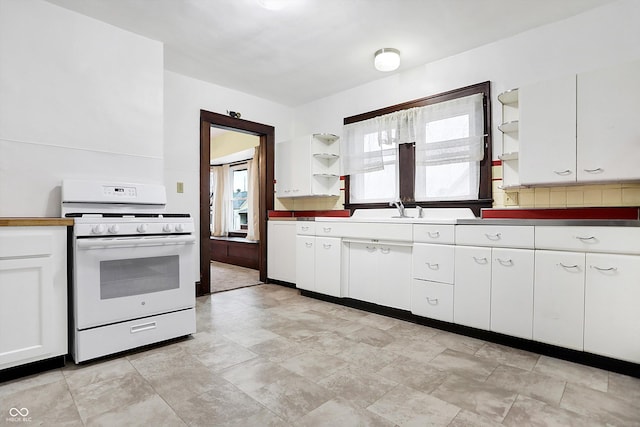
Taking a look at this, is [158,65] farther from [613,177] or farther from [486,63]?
[613,177]

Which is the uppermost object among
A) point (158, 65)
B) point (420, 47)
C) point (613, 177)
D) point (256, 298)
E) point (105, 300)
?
point (420, 47)

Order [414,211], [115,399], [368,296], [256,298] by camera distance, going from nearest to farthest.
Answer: [115,399], [368,296], [414,211], [256,298]

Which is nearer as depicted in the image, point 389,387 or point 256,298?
point 389,387

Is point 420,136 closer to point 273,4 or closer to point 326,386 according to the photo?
point 273,4

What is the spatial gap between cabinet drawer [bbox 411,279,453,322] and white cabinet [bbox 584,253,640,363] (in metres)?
0.83

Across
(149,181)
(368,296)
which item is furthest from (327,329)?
(149,181)

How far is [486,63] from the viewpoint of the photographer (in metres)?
2.99

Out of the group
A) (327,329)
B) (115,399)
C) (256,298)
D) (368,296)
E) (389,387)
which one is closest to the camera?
(115,399)

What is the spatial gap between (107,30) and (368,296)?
3188mm

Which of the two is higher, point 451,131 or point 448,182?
point 451,131

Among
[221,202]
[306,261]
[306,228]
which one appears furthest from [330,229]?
[221,202]

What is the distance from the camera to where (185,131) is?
3.67 m

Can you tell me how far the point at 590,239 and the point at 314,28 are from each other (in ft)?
8.18

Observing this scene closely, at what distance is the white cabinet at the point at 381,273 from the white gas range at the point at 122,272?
1.52 m
